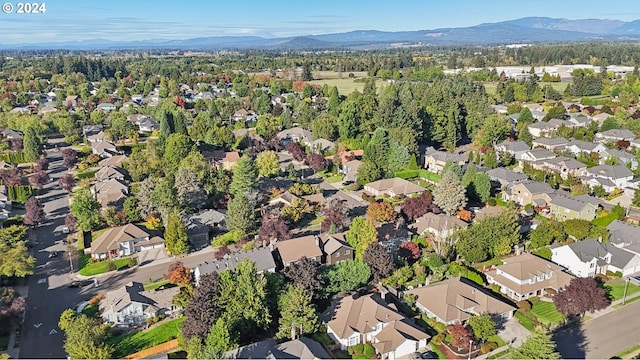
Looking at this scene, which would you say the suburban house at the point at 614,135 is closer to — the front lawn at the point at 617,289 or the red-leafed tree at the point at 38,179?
the front lawn at the point at 617,289

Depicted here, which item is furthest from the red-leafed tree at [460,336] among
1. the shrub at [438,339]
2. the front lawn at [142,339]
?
the front lawn at [142,339]

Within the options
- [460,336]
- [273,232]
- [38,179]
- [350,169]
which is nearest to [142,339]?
[273,232]

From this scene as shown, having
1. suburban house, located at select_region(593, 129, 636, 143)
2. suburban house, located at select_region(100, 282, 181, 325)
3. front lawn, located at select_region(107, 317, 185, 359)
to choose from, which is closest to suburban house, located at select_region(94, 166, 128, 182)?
suburban house, located at select_region(100, 282, 181, 325)

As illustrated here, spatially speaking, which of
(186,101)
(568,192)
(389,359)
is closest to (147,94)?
(186,101)

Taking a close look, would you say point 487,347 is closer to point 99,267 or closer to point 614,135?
point 99,267

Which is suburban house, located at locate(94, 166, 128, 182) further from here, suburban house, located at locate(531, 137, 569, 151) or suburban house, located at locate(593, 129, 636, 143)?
suburban house, located at locate(593, 129, 636, 143)
